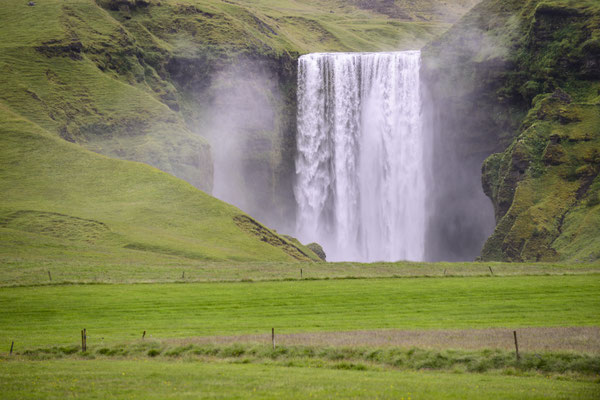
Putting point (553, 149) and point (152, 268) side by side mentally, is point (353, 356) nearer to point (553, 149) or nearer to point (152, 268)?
point (152, 268)

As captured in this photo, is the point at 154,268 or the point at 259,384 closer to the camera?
the point at 259,384

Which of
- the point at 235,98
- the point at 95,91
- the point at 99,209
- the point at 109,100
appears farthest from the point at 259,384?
the point at 235,98

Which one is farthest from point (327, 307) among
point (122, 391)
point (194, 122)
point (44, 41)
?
point (44, 41)

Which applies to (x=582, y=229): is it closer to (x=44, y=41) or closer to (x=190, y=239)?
(x=190, y=239)

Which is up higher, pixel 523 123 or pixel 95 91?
pixel 95 91

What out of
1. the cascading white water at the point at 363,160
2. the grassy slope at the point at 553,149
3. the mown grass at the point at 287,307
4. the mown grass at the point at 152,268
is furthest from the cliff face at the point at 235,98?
the mown grass at the point at 287,307

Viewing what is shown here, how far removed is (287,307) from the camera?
1876 inches

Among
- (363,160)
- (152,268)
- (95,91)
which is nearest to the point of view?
(152,268)

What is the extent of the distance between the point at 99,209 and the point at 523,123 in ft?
220

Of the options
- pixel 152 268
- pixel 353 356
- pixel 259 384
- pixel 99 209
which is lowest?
pixel 259 384

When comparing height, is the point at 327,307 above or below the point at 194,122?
below

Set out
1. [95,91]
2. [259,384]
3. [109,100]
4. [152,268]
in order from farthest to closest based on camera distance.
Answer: [95,91] < [109,100] < [152,268] < [259,384]

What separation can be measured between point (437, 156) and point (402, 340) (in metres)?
95.8

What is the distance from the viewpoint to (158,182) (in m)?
111
